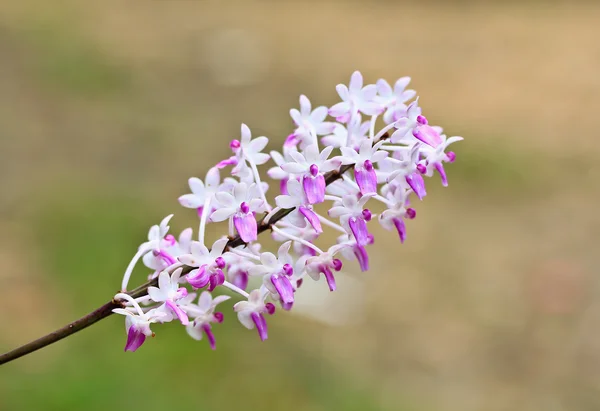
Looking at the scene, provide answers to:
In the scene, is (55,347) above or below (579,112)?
above

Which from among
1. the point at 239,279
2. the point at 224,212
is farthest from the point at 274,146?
the point at 224,212

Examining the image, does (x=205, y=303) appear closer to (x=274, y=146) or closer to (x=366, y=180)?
(x=366, y=180)

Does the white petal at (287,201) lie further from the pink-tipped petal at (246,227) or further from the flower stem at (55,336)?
the flower stem at (55,336)

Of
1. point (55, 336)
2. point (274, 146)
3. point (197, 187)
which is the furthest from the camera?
point (274, 146)

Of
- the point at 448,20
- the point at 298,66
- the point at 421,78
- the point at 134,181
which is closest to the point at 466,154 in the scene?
the point at 421,78

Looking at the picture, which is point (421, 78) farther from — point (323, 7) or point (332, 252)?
point (332, 252)

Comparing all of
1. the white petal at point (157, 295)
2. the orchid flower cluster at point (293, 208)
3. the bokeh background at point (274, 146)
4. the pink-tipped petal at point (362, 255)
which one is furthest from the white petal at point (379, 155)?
the bokeh background at point (274, 146)
